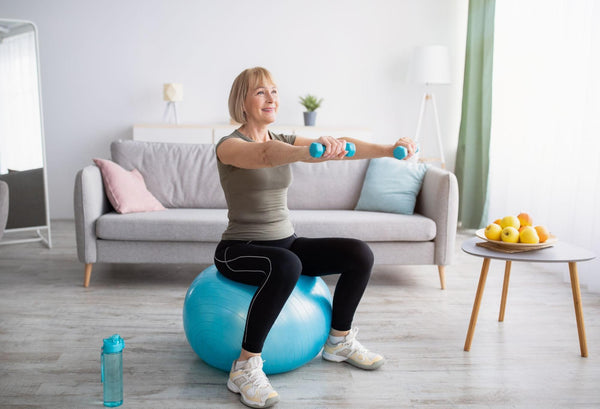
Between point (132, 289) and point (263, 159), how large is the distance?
5.63 ft

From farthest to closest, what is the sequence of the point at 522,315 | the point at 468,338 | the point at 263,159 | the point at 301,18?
the point at 301,18
the point at 522,315
the point at 468,338
the point at 263,159

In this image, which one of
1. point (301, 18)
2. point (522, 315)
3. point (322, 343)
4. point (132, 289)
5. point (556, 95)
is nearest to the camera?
point (322, 343)

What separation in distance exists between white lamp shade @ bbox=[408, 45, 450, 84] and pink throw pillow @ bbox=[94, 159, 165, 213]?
2648 millimetres

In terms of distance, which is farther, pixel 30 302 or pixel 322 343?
pixel 30 302

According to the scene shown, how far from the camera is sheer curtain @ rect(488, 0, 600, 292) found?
3.32 metres

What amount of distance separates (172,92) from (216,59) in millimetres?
561

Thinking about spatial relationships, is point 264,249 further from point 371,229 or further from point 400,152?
point 371,229

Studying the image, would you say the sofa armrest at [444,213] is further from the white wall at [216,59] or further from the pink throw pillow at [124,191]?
the white wall at [216,59]

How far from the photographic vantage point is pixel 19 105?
4.19 meters

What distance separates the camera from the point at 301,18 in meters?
5.46

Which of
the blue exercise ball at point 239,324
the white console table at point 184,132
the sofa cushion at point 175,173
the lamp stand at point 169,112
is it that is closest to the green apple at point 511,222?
the blue exercise ball at point 239,324

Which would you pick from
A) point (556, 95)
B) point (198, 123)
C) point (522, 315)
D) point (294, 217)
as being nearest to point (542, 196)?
point (556, 95)

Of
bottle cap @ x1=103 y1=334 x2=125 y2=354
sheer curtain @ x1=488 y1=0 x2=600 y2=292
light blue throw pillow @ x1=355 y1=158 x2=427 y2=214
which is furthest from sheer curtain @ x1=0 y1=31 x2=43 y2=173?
sheer curtain @ x1=488 y1=0 x2=600 y2=292

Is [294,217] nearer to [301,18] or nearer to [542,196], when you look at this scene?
[542,196]
